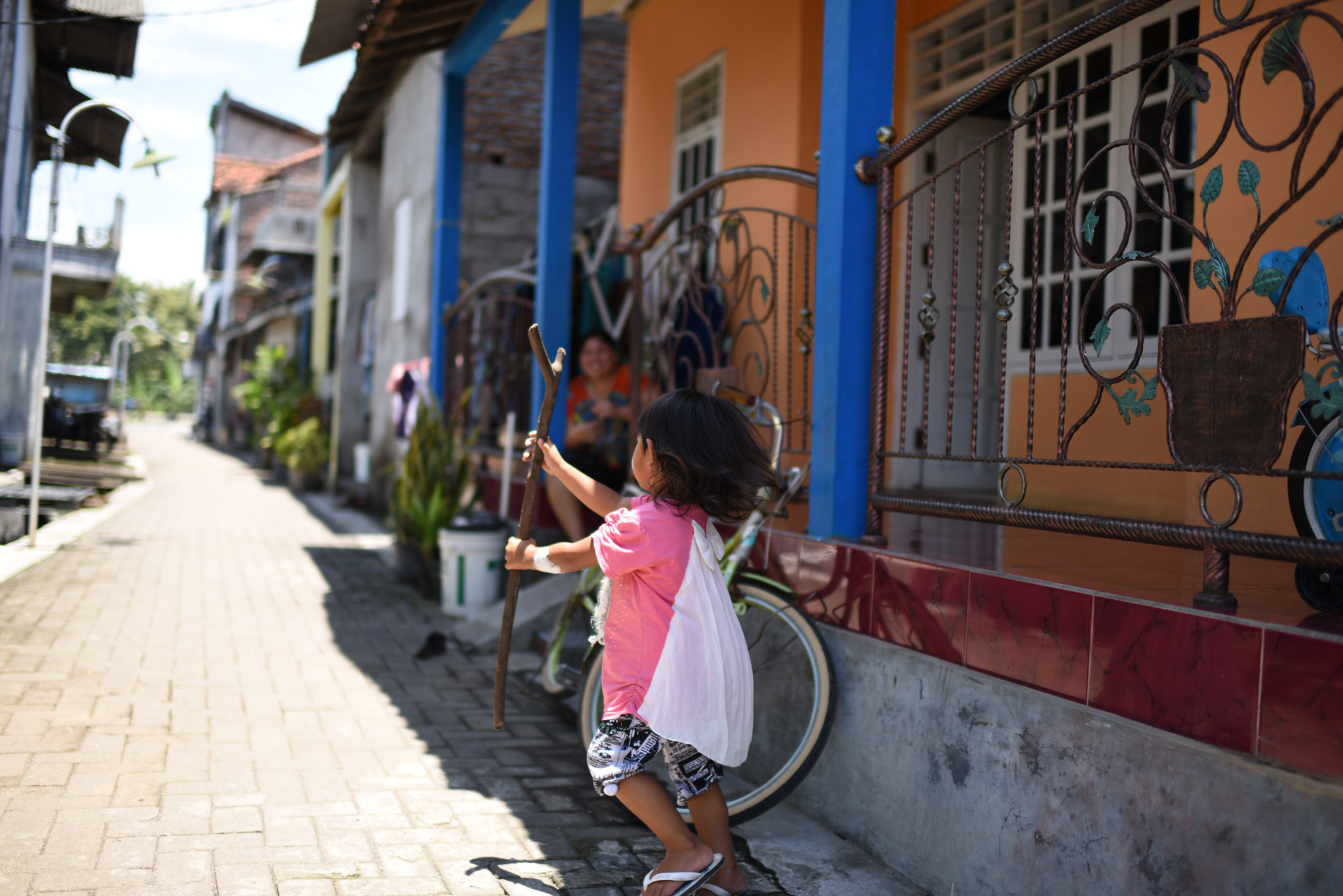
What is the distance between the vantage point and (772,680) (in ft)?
11.8

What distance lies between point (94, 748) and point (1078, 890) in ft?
10.9

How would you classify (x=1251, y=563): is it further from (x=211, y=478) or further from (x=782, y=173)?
(x=211, y=478)

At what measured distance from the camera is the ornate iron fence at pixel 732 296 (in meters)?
4.16

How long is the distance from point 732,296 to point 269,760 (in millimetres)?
3428

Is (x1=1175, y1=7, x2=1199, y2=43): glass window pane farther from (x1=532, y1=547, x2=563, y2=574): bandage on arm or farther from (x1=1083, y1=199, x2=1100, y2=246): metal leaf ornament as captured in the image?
(x1=532, y1=547, x2=563, y2=574): bandage on arm

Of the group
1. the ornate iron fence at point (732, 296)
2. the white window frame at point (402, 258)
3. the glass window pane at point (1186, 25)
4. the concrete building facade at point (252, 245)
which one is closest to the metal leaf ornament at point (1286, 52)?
A: the ornate iron fence at point (732, 296)

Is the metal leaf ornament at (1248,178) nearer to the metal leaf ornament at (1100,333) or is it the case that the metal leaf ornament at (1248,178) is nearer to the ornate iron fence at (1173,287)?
the ornate iron fence at (1173,287)

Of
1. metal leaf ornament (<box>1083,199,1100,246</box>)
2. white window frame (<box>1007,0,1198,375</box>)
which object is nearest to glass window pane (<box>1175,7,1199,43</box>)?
white window frame (<box>1007,0,1198,375</box>)

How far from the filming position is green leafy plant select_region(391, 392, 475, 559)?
24.3 ft

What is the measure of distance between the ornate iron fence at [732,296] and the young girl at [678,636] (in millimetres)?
935

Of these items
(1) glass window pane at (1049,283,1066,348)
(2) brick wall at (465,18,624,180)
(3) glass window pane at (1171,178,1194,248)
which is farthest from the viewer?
(2) brick wall at (465,18,624,180)

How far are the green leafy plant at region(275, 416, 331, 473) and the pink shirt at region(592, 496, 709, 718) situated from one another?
14.9 metres

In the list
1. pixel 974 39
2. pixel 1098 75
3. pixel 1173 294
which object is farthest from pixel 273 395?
pixel 1173 294

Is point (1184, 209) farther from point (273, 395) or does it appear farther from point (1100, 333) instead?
point (273, 395)
